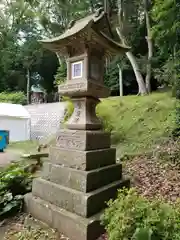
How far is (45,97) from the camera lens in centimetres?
2270

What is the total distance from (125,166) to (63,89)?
95.4 inches

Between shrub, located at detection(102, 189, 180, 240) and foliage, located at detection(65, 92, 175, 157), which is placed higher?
foliage, located at detection(65, 92, 175, 157)

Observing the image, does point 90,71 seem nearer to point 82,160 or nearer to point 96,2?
point 82,160

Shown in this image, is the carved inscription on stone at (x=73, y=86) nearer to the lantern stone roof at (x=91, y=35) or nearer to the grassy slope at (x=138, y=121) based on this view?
the lantern stone roof at (x=91, y=35)

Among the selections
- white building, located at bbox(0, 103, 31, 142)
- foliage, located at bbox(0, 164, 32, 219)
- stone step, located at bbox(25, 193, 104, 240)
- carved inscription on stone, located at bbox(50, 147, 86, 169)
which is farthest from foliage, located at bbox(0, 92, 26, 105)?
stone step, located at bbox(25, 193, 104, 240)

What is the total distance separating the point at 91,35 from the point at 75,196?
1993mm

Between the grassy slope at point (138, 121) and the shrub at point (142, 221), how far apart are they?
3.44 m

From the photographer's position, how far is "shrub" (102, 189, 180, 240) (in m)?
1.71

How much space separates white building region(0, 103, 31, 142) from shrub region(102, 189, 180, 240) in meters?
10.7

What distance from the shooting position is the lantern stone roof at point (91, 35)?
9.04 feet

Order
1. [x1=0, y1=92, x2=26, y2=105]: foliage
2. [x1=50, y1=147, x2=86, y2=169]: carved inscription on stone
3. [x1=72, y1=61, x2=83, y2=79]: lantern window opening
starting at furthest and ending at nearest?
[x1=0, y1=92, x2=26, y2=105]: foliage, [x1=72, y1=61, x2=83, y2=79]: lantern window opening, [x1=50, y1=147, x2=86, y2=169]: carved inscription on stone

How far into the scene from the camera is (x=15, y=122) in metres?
12.0

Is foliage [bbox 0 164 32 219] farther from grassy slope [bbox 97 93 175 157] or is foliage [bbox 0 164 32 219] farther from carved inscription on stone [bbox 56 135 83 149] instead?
grassy slope [bbox 97 93 175 157]

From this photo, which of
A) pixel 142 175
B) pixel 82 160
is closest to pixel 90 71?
pixel 82 160
